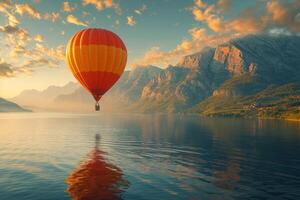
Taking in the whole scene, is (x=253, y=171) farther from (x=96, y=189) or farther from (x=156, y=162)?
(x=96, y=189)

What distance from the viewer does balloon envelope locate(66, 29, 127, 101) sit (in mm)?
69438

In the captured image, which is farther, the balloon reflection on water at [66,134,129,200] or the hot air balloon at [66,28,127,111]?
the hot air balloon at [66,28,127,111]

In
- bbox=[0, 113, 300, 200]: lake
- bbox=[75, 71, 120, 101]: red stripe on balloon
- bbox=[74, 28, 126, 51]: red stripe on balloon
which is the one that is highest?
bbox=[74, 28, 126, 51]: red stripe on balloon

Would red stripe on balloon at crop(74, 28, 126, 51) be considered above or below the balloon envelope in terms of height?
above

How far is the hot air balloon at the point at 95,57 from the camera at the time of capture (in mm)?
69375

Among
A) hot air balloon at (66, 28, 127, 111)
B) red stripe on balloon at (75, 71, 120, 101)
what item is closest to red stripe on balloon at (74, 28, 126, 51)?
hot air balloon at (66, 28, 127, 111)

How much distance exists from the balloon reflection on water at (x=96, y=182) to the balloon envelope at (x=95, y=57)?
17759 millimetres

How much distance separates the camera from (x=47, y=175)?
175ft

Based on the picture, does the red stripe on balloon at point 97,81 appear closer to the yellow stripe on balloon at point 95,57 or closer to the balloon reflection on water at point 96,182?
the yellow stripe on balloon at point 95,57

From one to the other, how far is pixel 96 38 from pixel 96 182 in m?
35.7

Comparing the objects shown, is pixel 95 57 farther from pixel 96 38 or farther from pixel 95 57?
pixel 96 38

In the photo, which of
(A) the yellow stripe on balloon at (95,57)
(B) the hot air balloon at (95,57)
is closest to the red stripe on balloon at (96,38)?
(B) the hot air balloon at (95,57)

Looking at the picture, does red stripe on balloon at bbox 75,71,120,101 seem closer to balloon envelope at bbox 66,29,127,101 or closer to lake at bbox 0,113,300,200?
balloon envelope at bbox 66,29,127,101

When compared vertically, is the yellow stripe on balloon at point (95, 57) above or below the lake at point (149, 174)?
above
